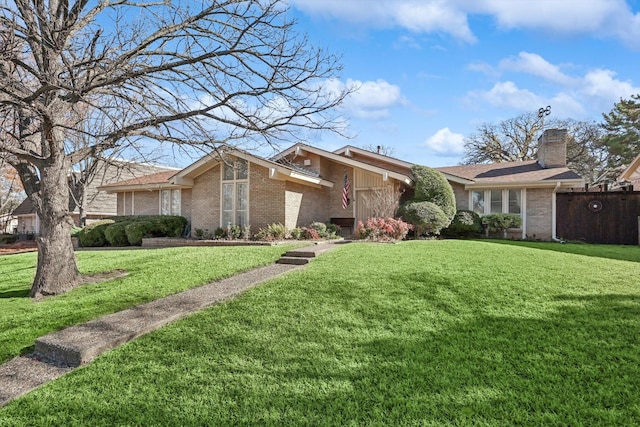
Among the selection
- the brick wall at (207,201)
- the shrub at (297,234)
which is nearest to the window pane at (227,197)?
the brick wall at (207,201)

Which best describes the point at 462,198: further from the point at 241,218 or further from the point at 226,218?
the point at 226,218

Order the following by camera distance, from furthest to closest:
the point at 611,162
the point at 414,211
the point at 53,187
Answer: the point at 611,162 → the point at 414,211 → the point at 53,187

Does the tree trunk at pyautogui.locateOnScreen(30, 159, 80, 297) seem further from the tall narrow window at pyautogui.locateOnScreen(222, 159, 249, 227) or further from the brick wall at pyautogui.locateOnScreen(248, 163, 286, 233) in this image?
the tall narrow window at pyautogui.locateOnScreen(222, 159, 249, 227)

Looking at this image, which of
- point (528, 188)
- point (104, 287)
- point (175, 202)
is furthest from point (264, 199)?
point (528, 188)

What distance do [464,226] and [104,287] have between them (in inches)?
527

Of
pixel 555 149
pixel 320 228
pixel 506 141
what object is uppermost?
pixel 506 141

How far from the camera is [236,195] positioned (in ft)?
51.4

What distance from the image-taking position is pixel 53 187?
720cm

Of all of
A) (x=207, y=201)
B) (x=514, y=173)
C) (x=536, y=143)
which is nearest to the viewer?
(x=207, y=201)

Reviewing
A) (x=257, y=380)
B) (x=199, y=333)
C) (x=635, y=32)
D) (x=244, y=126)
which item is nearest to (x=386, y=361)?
(x=257, y=380)

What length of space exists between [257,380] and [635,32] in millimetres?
15234

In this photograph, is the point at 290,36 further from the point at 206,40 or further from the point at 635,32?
the point at 635,32

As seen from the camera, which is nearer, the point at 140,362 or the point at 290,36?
the point at 140,362

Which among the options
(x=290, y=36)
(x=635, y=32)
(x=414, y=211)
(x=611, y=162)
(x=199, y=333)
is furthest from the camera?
(x=611, y=162)
